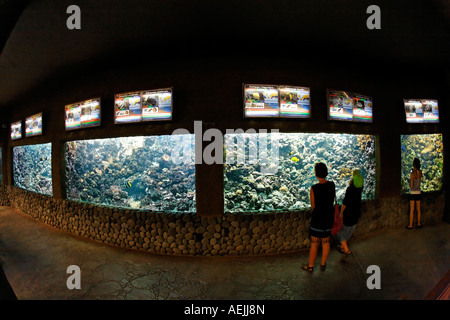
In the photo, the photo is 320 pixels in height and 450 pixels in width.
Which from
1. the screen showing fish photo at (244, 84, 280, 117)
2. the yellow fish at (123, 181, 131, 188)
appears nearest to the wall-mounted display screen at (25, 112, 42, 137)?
the yellow fish at (123, 181, 131, 188)

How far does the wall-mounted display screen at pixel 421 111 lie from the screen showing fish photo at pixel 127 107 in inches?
295

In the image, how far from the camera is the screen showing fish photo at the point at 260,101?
3.47m

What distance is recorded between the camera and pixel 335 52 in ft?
12.1

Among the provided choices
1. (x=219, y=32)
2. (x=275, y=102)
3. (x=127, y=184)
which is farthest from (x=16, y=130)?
(x=275, y=102)

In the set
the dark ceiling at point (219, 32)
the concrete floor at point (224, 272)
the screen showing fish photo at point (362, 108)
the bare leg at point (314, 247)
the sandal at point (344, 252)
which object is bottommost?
the concrete floor at point (224, 272)

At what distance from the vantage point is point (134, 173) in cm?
425

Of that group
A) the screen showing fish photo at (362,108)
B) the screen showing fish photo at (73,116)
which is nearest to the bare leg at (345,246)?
the screen showing fish photo at (362,108)

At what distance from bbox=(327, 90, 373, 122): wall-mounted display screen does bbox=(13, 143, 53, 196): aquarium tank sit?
341 inches

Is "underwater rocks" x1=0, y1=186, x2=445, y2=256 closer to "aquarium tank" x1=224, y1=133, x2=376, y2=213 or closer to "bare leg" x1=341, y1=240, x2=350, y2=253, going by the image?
"aquarium tank" x1=224, y1=133, x2=376, y2=213

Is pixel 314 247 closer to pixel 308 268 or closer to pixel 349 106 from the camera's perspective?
pixel 308 268

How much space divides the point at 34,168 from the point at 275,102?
9.46 m

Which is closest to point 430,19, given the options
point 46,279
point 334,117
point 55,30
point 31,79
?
point 334,117

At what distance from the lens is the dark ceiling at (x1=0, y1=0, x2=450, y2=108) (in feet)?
8.59

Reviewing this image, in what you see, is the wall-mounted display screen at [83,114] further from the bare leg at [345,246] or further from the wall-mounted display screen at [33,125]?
the bare leg at [345,246]
